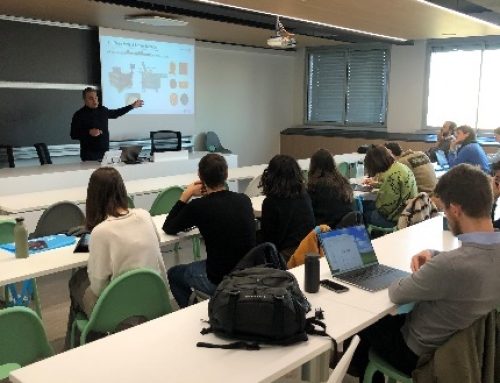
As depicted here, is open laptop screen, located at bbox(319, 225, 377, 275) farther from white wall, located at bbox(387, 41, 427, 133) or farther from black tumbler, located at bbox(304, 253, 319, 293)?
white wall, located at bbox(387, 41, 427, 133)

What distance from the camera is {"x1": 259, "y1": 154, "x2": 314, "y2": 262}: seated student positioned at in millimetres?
3260

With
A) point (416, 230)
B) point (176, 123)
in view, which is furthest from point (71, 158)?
point (416, 230)

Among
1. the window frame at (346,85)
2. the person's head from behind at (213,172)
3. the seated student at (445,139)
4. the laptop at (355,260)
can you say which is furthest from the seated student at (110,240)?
the window frame at (346,85)

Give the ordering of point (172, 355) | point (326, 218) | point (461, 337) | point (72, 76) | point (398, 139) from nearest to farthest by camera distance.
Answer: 1. point (172, 355)
2. point (461, 337)
3. point (326, 218)
4. point (72, 76)
5. point (398, 139)

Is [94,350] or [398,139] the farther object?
[398,139]

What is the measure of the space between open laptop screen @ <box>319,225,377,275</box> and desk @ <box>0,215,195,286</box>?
4.31ft

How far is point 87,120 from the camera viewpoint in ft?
21.2

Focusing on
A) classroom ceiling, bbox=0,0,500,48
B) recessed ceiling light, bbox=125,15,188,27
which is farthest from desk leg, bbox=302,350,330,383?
recessed ceiling light, bbox=125,15,188,27

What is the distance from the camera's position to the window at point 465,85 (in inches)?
338

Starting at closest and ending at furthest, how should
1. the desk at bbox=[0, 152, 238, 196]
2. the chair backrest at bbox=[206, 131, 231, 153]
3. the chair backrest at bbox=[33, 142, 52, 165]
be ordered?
the desk at bbox=[0, 152, 238, 196] < the chair backrest at bbox=[33, 142, 52, 165] < the chair backrest at bbox=[206, 131, 231, 153]

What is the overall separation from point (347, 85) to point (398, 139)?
67.7 inches

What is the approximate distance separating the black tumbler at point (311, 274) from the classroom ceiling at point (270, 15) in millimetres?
3459

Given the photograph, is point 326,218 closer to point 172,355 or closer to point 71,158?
point 172,355

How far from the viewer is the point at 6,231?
126 inches
